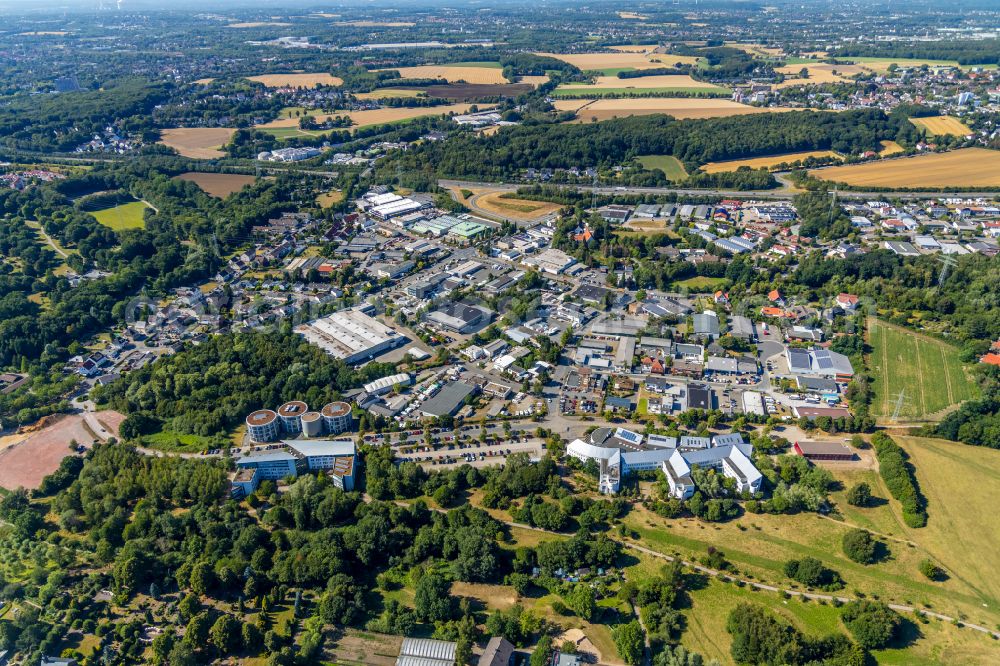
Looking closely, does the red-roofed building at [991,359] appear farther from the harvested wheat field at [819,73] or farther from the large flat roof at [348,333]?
the harvested wheat field at [819,73]

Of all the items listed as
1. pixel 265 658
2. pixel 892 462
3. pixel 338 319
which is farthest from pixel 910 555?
pixel 338 319

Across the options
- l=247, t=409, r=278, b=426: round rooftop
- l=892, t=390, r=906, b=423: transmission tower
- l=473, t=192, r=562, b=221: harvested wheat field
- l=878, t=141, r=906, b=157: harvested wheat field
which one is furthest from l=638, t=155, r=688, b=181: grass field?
l=247, t=409, r=278, b=426: round rooftop

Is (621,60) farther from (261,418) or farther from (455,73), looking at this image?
(261,418)

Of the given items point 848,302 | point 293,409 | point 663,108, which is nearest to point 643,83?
point 663,108

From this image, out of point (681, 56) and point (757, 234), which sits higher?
point (681, 56)

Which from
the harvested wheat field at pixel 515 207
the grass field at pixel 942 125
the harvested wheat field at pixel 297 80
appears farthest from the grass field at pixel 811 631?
the harvested wheat field at pixel 297 80

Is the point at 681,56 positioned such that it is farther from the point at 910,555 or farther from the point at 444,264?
the point at 910,555

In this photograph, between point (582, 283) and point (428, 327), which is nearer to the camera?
point (428, 327)
